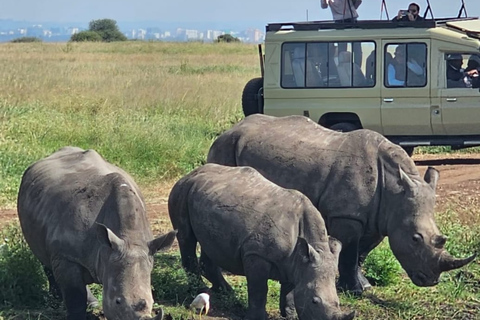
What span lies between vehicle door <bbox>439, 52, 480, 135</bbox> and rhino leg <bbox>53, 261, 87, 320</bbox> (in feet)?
29.2

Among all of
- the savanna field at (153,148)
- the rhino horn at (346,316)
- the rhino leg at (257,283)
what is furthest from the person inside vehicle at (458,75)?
the rhino horn at (346,316)

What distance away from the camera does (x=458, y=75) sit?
14.4 m

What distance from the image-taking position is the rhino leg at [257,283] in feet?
23.3

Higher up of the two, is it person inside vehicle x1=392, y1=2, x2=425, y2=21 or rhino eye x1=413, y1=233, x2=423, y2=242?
person inside vehicle x1=392, y1=2, x2=425, y2=21

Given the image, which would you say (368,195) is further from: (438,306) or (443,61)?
(443,61)

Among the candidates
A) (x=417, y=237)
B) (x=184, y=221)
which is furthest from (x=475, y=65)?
(x=184, y=221)

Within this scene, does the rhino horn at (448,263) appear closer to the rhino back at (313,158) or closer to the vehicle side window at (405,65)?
the rhino back at (313,158)

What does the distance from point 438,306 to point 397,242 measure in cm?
70

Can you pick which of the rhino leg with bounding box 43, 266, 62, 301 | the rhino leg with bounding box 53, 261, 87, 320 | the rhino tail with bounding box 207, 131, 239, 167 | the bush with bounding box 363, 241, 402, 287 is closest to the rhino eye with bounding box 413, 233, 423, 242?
the bush with bounding box 363, 241, 402, 287

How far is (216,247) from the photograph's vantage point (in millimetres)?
7496

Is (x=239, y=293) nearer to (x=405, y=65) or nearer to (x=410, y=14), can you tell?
(x=405, y=65)

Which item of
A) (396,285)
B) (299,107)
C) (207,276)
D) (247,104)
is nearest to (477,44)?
(299,107)

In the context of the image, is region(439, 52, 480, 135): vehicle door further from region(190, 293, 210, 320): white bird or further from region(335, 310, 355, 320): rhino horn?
region(335, 310, 355, 320): rhino horn

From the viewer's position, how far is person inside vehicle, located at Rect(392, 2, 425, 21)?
15203 millimetres
